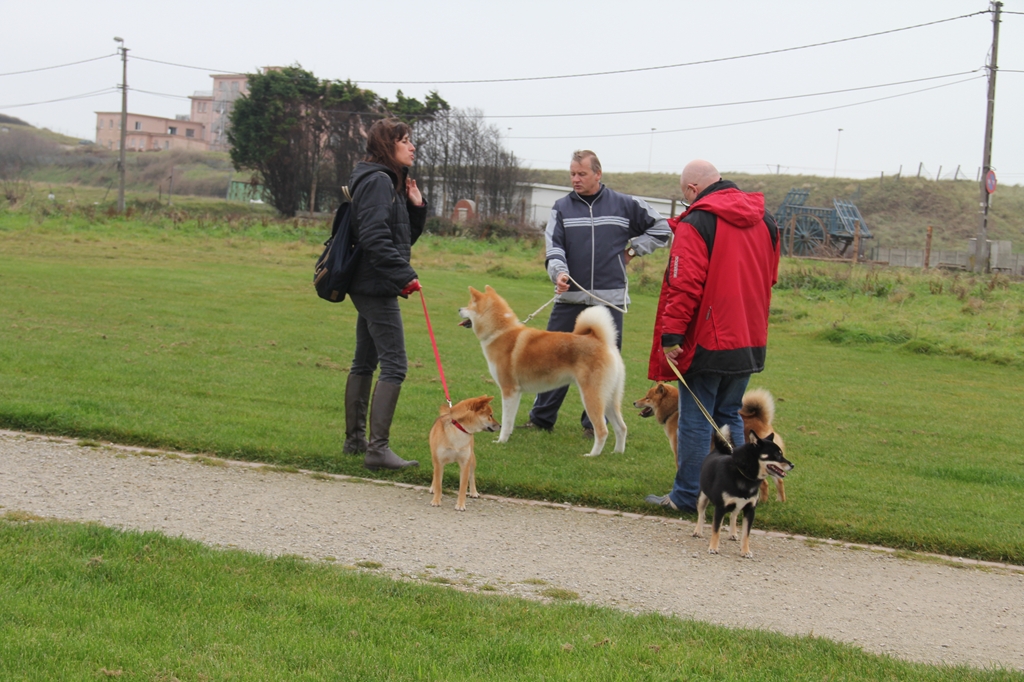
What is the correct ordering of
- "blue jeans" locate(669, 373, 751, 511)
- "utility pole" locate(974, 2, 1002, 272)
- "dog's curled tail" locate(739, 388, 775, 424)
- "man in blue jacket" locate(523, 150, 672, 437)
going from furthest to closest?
"utility pole" locate(974, 2, 1002, 272) → "man in blue jacket" locate(523, 150, 672, 437) → "dog's curled tail" locate(739, 388, 775, 424) → "blue jeans" locate(669, 373, 751, 511)

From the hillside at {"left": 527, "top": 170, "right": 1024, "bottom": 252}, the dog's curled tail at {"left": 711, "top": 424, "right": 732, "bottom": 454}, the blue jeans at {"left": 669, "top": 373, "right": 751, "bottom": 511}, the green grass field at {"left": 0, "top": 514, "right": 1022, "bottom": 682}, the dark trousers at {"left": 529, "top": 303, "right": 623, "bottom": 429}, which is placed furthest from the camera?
the hillside at {"left": 527, "top": 170, "right": 1024, "bottom": 252}

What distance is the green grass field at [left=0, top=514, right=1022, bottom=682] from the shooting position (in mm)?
2941

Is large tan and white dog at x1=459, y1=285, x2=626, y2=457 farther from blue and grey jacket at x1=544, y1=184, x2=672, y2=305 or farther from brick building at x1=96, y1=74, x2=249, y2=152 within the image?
brick building at x1=96, y1=74, x2=249, y2=152

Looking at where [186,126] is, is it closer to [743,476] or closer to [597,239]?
→ [597,239]

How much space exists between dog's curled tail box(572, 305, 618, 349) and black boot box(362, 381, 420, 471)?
181 centimetres

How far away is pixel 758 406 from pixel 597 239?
219 centimetres

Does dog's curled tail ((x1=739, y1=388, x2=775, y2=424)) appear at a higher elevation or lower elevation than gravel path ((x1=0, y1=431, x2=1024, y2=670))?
higher

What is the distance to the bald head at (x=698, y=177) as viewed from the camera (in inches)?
214

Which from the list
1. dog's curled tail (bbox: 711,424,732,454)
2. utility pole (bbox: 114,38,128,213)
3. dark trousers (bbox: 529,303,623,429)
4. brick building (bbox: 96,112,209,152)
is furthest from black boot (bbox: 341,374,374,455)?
brick building (bbox: 96,112,209,152)

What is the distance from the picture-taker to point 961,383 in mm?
13172

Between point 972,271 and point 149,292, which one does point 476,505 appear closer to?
point 149,292

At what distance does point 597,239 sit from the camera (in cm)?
750

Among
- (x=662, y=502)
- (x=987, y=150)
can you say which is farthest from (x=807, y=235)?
(x=662, y=502)

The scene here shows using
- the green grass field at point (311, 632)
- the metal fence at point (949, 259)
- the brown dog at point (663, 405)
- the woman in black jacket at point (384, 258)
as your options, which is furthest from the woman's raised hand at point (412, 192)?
the metal fence at point (949, 259)
